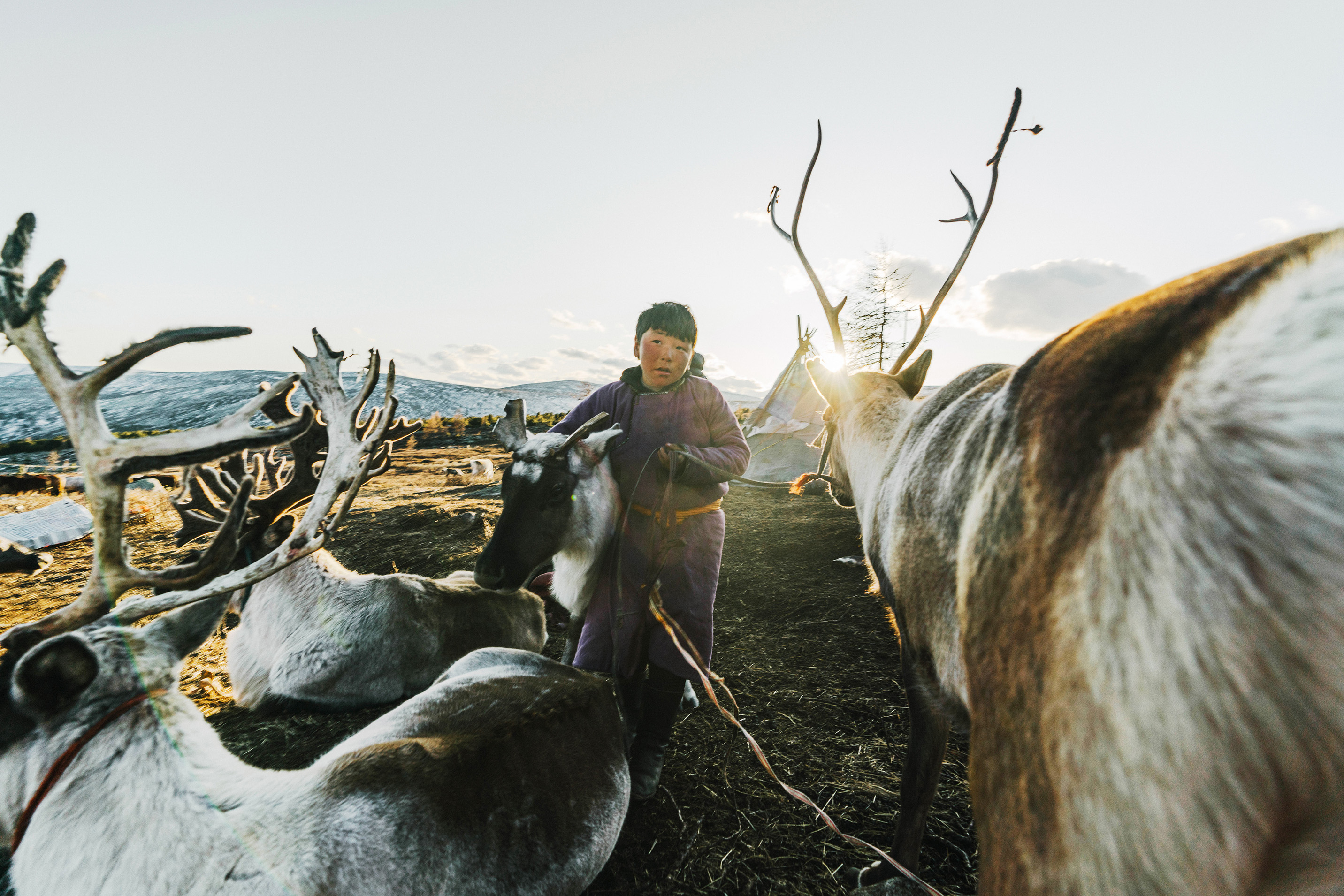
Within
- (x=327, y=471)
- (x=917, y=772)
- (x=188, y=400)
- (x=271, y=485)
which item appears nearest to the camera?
(x=917, y=772)

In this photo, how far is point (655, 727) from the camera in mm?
2828

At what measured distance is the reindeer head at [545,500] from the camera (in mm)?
2793

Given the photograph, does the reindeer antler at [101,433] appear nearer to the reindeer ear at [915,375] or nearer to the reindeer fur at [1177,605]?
the reindeer fur at [1177,605]

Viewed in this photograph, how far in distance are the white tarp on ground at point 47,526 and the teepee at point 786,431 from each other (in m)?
12.2

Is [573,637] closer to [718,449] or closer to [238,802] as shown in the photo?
[718,449]

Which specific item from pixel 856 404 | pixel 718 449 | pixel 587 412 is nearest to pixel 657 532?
pixel 718 449

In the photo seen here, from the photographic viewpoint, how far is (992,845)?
0.77m

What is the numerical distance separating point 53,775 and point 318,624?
6.38ft

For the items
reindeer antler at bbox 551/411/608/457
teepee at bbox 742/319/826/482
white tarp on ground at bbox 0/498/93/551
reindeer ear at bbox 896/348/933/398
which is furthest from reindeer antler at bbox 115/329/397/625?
teepee at bbox 742/319/826/482

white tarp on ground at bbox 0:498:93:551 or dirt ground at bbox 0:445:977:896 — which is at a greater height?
dirt ground at bbox 0:445:977:896

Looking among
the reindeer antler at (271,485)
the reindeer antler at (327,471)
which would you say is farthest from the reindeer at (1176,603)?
the reindeer antler at (271,485)

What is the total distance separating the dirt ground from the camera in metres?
2.46

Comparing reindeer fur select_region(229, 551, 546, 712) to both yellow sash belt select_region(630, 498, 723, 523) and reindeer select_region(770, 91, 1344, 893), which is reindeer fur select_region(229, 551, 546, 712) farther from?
reindeer select_region(770, 91, 1344, 893)

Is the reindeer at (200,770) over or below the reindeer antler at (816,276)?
below
